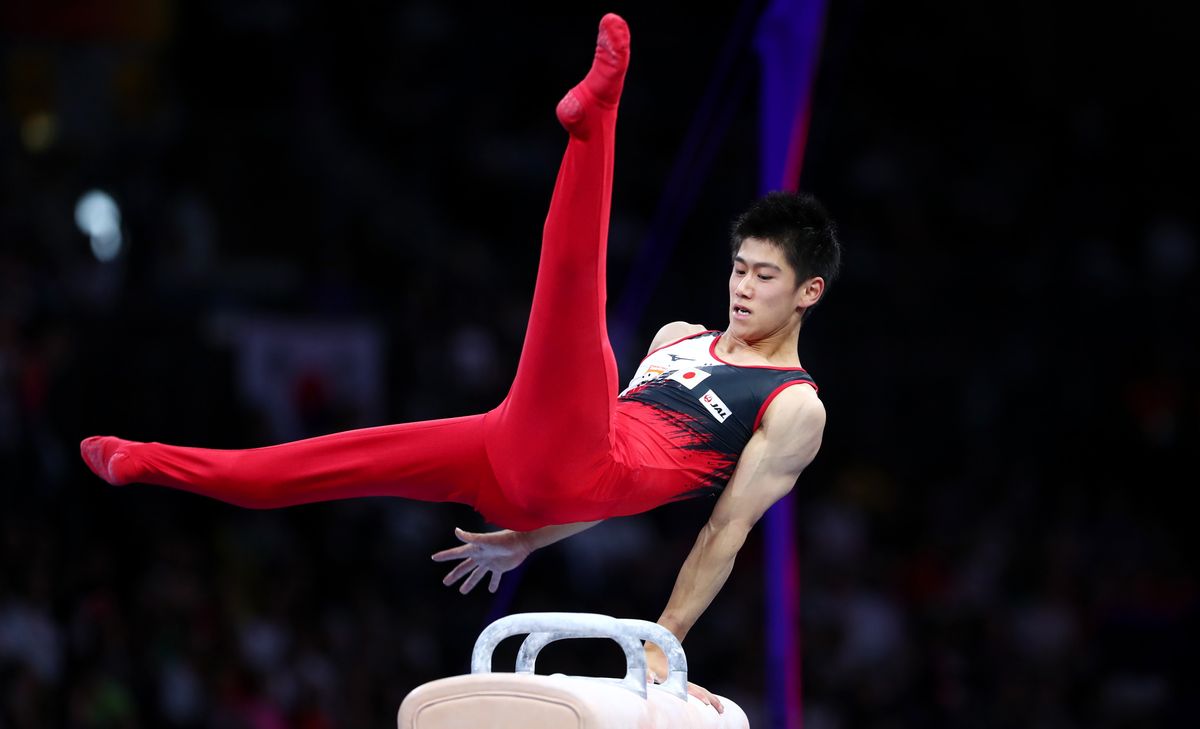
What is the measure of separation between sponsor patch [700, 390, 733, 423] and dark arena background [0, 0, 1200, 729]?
224 cm

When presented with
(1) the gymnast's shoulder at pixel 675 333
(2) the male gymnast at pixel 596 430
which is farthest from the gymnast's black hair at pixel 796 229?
(1) the gymnast's shoulder at pixel 675 333

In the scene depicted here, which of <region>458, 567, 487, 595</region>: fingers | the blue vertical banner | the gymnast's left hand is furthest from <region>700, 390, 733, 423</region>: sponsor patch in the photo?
the blue vertical banner

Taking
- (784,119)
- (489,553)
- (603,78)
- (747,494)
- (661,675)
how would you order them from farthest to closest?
1. (784,119)
2. (489,553)
3. (747,494)
4. (661,675)
5. (603,78)

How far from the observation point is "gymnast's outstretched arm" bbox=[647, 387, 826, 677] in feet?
12.5

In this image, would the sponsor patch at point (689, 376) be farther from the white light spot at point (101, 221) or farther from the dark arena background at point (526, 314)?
the white light spot at point (101, 221)

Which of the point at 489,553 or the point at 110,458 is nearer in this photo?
the point at 110,458

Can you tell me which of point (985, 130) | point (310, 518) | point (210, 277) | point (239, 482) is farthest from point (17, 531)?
point (985, 130)

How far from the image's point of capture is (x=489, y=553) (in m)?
4.32

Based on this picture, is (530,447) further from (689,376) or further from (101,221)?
(101,221)

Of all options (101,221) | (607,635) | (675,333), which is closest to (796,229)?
(675,333)

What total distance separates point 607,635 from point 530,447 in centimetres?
65

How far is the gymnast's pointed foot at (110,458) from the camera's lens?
12.2 ft

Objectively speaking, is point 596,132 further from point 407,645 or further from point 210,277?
point 210,277

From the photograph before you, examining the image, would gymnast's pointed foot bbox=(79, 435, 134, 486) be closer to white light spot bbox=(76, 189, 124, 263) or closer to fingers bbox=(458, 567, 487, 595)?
fingers bbox=(458, 567, 487, 595)
